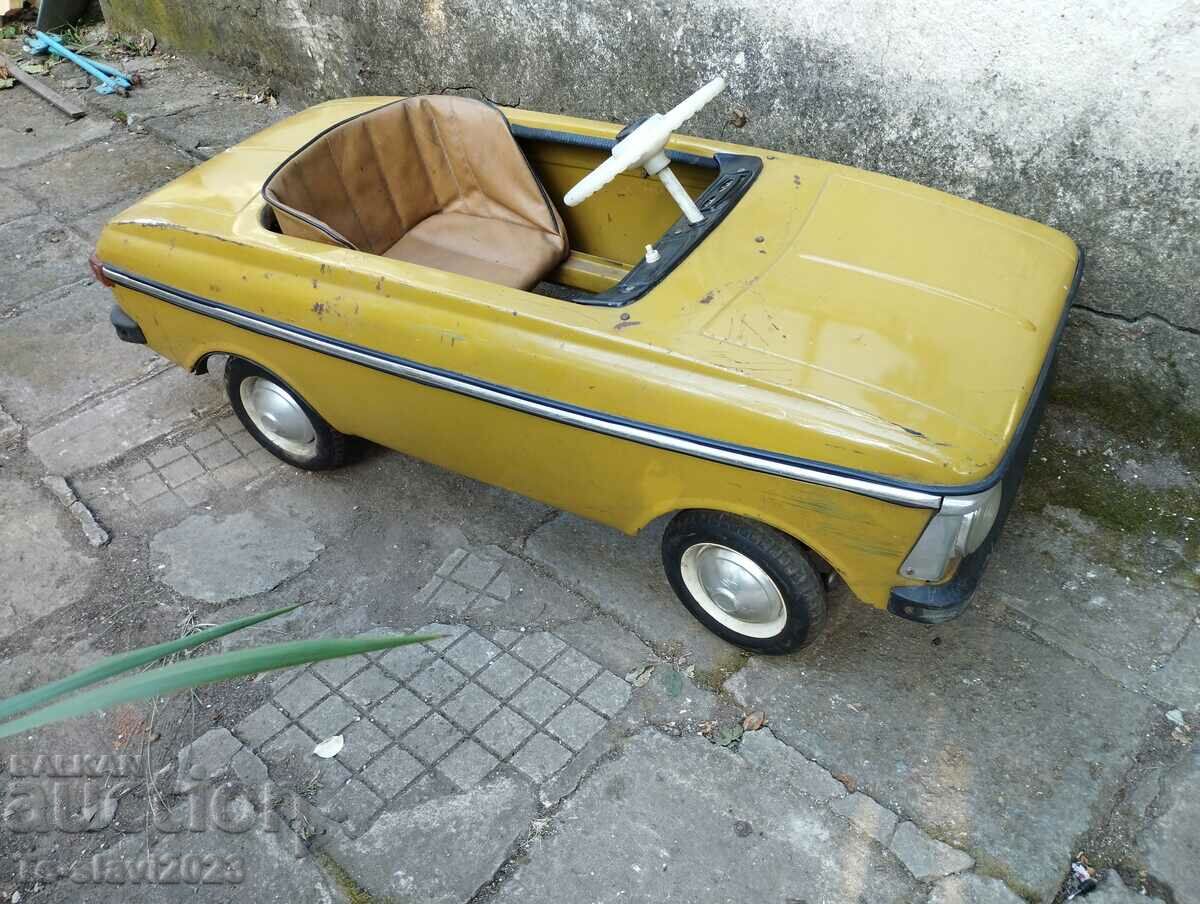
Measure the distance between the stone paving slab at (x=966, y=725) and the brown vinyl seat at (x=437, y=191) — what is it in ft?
5.66

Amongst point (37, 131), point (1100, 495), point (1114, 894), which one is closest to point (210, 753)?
point (1114, 894)

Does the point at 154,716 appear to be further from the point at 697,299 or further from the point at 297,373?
the point at 697,299

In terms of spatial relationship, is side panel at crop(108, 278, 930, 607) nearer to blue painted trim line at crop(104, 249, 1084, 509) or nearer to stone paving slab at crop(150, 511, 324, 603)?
blue painted trim line at crop(104, 249, 1084, 509)

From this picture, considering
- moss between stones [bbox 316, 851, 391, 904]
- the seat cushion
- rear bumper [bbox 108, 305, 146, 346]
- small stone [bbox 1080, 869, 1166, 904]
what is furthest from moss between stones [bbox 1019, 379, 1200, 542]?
rear bumper [bbox 108, 305, 146, 346]

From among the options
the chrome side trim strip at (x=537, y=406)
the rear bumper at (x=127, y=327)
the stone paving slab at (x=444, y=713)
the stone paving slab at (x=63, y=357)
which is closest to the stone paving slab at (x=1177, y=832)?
the chrome side trim strip at (x=537, y=406)

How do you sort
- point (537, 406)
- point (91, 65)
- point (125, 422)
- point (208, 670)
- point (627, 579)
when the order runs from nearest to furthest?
point (208, 670)
point (537, 406)
point (627, 579)
point (125, 422)
point (91, 65)

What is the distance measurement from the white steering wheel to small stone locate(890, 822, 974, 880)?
1.88m

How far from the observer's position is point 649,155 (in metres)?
2.76

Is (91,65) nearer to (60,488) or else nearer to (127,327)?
(127,327)

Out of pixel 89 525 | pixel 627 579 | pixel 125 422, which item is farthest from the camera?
pixel 125 422

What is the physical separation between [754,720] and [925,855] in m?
0.58

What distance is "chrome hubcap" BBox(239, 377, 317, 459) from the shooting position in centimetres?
344

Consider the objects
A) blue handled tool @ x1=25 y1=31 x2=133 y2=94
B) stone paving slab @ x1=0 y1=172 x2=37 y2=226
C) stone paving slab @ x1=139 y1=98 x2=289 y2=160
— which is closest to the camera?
stone paving slab @ x1=0 y1=172 x2=37 y2=226

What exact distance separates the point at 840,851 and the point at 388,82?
479 cm
